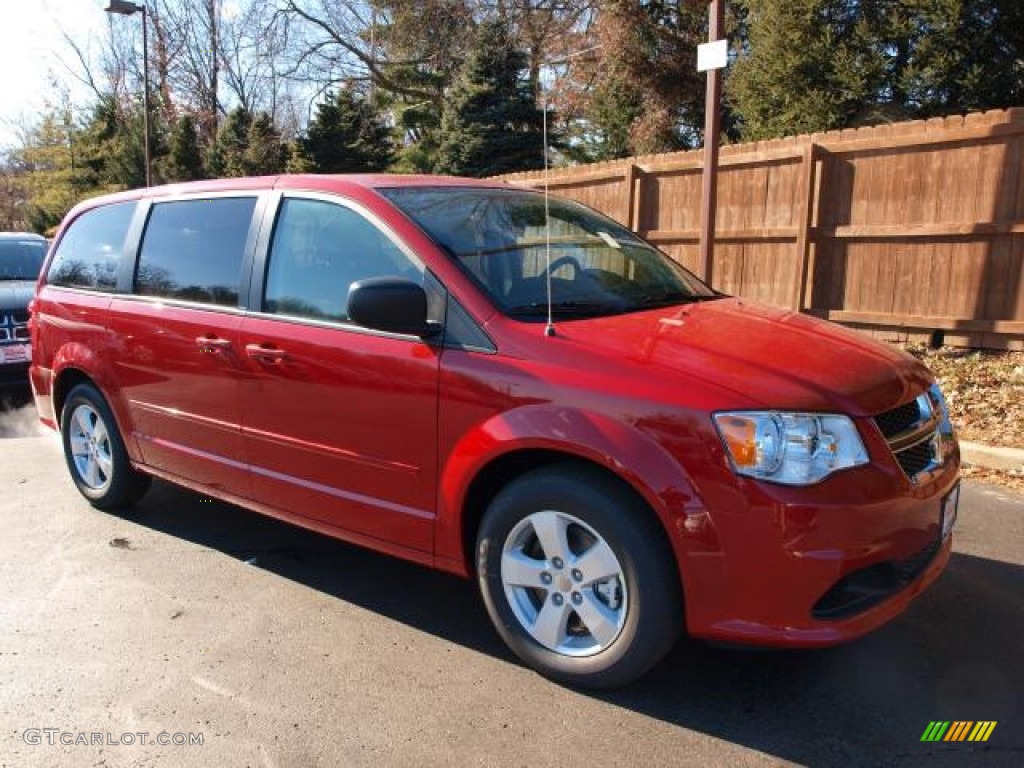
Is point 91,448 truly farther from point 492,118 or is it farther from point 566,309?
point 492,118

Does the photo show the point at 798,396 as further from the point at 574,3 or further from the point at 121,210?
the point at 574,3

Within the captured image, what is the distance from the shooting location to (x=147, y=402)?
4273 mm

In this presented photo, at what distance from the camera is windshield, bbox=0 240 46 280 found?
8773 mm

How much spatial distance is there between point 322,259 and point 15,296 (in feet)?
17.9

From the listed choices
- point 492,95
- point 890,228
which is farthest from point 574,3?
point 890,228

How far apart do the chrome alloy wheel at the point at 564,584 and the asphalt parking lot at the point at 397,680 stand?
0.21 m

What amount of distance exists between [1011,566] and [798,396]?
2252 millimetres

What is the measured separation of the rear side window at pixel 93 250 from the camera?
4.68 metres

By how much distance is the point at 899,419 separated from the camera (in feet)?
9.14

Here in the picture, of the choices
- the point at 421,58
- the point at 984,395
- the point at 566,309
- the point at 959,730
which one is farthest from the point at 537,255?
the point at 421,58

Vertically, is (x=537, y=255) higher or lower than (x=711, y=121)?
lower

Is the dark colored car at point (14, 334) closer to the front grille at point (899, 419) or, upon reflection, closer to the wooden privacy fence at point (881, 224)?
the front grille at point (899, 419)

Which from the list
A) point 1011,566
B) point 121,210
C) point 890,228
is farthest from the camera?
point 890,228

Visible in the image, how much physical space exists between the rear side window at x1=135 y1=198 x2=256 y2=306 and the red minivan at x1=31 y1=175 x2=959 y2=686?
0.06 feet
